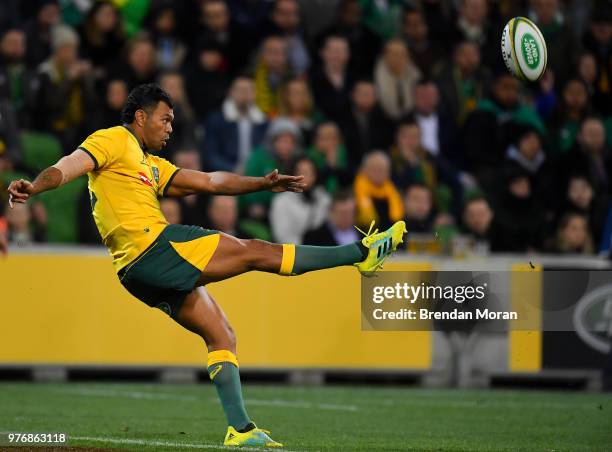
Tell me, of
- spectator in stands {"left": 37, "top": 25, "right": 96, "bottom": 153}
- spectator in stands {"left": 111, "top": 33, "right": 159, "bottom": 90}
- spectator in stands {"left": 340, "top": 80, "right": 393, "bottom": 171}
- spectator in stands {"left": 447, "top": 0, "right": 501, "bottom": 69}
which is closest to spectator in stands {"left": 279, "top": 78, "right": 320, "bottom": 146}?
spectator in stands {"left": 340, "top": 80, "right": 393, "bottom": 171}

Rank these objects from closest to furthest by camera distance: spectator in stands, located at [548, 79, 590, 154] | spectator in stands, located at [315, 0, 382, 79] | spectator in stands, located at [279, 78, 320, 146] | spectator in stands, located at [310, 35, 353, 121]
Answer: spectator in stands, located at [279, 78, 320, 146] < spectator in stands, located at [310, 35, 353, 121] < spectator in stands, located at [548, 79, 590, 154] < spectator in stands, located at [315, 0, 382, 79]

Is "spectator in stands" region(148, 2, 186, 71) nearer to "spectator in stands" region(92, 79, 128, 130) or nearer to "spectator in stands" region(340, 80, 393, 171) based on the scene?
"spectator in stands" region(92, 79, 128, 130)

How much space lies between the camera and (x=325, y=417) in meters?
10.8

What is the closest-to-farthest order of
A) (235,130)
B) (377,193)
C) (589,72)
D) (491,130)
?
1. (377,193)
2. (235,130)
3. (491,130)
4. (589,72)

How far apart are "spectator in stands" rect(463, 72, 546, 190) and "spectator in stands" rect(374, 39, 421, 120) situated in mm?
890

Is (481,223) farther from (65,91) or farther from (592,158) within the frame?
(65,91)

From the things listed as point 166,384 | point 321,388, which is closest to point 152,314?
point 166,384

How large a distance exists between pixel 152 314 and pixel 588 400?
442 centimetres

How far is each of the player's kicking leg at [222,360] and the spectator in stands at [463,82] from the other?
9687 millimetres

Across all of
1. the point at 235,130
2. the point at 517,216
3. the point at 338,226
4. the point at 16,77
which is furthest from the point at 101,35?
the point at 517,216

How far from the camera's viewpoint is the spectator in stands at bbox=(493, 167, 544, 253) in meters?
14.9

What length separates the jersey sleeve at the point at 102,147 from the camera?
7.79 metres

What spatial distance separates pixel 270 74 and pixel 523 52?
22.1ft

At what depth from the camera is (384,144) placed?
16.6 m
